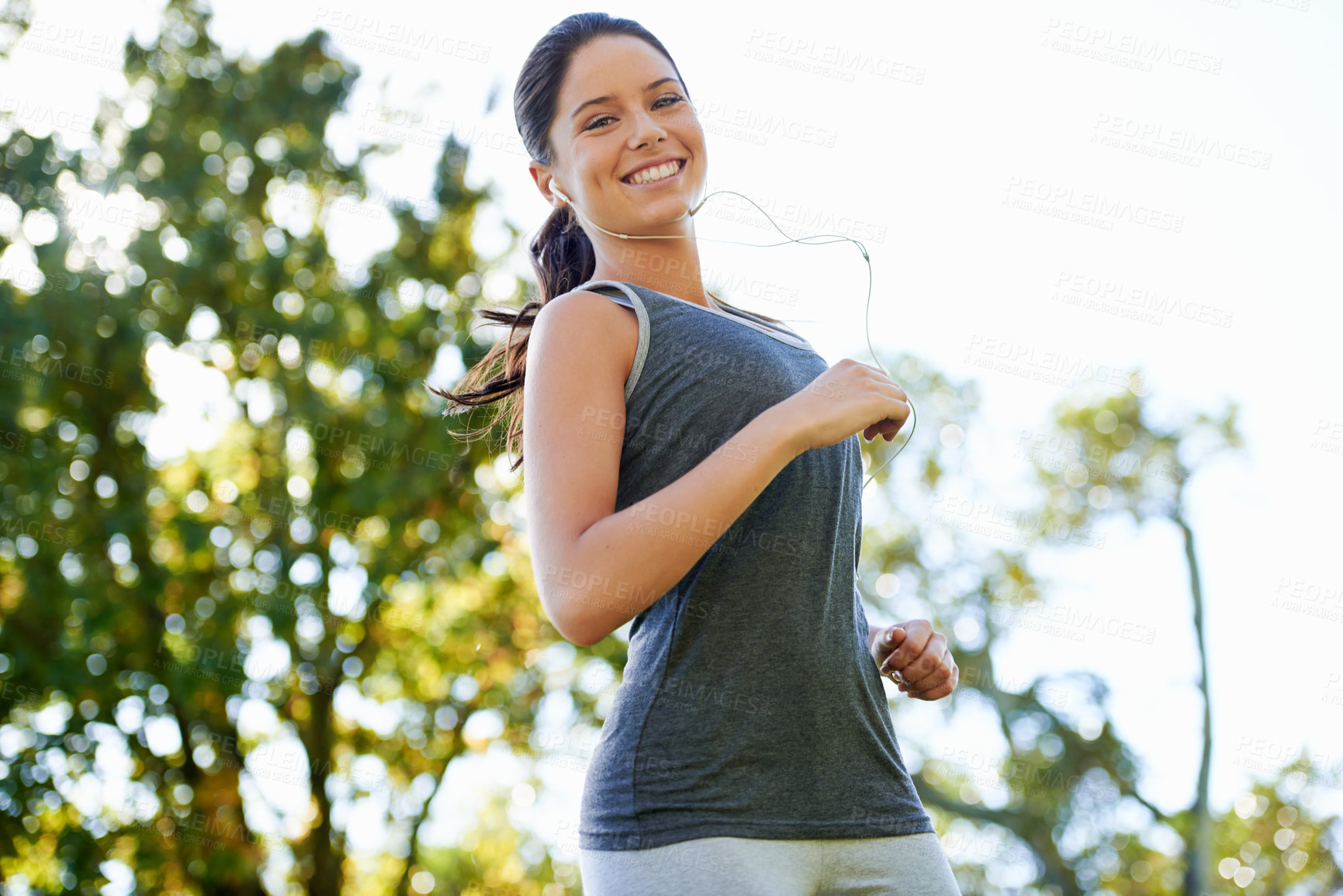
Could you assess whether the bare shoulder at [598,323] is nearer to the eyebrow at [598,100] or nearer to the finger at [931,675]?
the eyebrow at [598,100]

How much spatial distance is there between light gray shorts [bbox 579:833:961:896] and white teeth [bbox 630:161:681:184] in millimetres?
1040

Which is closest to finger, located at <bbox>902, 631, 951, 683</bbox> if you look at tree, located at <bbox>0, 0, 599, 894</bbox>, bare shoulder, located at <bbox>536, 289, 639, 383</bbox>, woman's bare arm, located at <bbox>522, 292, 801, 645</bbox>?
woman's bare arm, located at <bbox>522, 292, 801, 645</bbox>

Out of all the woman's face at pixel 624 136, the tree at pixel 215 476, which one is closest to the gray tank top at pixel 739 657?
the woman's face at pixel 624 136

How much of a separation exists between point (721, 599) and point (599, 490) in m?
0.22

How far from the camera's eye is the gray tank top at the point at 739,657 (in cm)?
128

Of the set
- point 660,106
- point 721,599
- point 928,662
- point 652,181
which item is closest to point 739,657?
point 721,599

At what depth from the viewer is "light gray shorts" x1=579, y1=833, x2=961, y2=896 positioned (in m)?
1.22

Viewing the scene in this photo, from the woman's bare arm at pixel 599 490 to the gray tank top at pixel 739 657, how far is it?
0.02 m

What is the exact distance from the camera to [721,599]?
4.56ft

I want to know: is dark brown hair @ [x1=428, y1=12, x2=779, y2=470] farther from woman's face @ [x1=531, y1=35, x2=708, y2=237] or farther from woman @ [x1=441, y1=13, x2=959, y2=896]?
woman @ [x1=441, y1=13, x2=959, y2=896]

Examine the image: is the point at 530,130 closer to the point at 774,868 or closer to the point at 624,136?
the point at 624,136

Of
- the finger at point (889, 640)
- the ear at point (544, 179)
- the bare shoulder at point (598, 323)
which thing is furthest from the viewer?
the ear at point (544, 179)

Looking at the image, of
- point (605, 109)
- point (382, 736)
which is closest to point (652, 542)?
point (605, 109)

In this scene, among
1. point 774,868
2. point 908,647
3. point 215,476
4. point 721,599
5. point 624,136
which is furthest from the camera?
point 215,476
